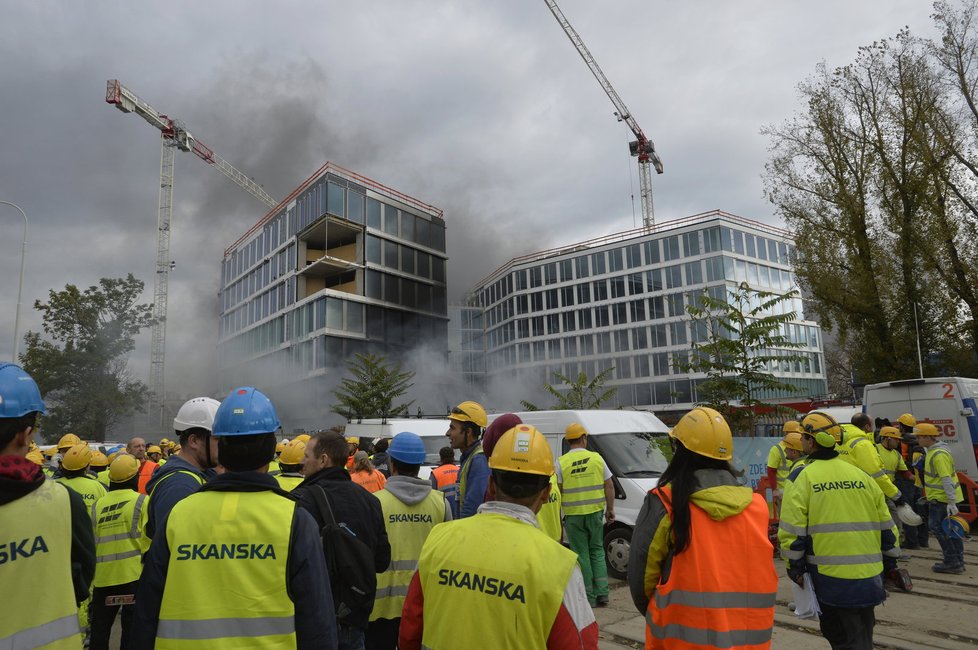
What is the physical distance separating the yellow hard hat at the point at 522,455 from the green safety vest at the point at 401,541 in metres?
1.67

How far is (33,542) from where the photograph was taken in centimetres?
195

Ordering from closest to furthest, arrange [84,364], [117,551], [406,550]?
[406,550], [117,551], [84,364]

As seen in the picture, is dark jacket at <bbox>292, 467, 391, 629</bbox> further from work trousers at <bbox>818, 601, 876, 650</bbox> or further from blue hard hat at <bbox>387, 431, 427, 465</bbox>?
work trousers at <bbox>818, 601, 876, 650</bbox>

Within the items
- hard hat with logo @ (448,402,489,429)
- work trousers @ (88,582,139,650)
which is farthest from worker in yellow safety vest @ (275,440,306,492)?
hard hat with logo @ (448,402,489,429)

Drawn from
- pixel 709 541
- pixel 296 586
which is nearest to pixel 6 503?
pixel 296 586

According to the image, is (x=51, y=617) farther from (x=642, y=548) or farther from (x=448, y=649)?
(x=642, y=548)

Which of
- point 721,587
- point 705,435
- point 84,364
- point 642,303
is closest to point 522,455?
point 705,435

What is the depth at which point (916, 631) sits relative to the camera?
5.72 metres

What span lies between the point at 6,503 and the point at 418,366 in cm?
4290

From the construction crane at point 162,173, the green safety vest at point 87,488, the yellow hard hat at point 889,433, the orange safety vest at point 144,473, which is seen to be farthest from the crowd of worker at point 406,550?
the construction crane at point 162,173

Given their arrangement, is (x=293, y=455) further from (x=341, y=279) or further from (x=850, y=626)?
(x=341, y=279)

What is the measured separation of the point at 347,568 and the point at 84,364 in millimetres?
35141

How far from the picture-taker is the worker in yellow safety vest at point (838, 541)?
3.85 metres

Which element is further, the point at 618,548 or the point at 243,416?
the point at 618,548
